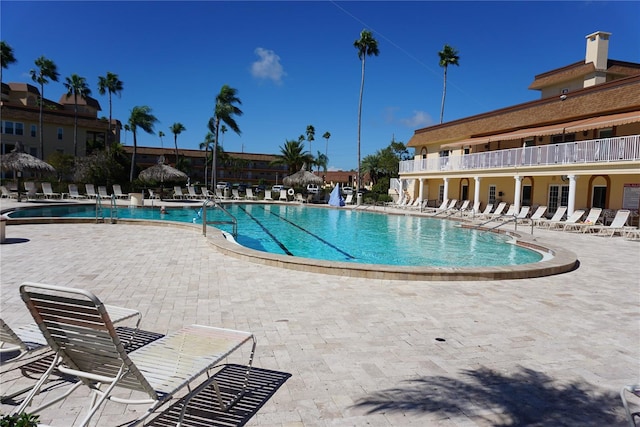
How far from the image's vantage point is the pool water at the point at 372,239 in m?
12.2

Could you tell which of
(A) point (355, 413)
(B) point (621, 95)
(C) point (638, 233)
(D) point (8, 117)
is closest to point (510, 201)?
(B) point (621, 95)

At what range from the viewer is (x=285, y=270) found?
8.20 m

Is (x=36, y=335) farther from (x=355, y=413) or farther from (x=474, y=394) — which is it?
(x=474, y=394)

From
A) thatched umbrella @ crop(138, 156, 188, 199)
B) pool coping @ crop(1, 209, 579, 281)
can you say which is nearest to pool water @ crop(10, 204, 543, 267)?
pool coping @ crop(1, 209, 579, 281)

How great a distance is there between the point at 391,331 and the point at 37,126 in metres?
50.9

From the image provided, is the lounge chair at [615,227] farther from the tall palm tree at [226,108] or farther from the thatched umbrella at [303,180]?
the tall palm tree at [226,108]

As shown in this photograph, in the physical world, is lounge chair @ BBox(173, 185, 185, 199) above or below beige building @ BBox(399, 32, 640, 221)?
below

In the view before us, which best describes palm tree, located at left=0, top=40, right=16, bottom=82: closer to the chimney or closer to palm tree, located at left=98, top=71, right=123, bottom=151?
palm tree, located at left=98, top=71, right=123, bottom=151

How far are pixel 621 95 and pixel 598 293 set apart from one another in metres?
16.1

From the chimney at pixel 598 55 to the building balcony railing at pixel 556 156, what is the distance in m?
11.3

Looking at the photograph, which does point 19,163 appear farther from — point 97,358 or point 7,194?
point 97,358

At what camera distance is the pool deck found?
324cm

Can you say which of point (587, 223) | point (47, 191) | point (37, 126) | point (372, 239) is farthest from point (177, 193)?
point (587, 223)

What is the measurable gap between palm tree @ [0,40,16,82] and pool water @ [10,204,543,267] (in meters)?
26.4
